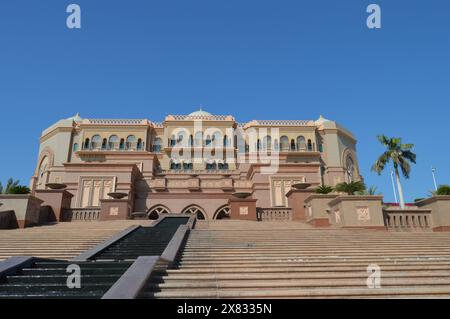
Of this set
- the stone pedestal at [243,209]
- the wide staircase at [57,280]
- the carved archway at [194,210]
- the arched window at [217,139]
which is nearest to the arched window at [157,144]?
the arched window at [217,139]

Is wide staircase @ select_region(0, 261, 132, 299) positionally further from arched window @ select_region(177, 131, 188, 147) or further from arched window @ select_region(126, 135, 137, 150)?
arched window @ select_region(126, 135, 137, 150)

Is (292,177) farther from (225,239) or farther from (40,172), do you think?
(40,172)

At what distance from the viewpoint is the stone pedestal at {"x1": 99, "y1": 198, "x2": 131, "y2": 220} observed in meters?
22.1

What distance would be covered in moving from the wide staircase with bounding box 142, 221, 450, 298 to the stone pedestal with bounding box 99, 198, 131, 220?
1285cm

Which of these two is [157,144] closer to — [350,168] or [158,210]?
[158,210]

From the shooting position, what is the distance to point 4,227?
16297mm

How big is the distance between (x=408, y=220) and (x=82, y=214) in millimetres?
18692

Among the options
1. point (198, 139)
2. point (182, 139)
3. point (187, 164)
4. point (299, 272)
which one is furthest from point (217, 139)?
point (299, 272)

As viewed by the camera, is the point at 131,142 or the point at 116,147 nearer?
the point at 116,147

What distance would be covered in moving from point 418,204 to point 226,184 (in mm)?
19179

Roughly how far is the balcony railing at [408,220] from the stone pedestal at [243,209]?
337 inches

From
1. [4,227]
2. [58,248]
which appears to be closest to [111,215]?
[4,227]

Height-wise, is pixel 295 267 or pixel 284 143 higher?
pixel 284 143

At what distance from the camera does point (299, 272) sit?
269 inches
